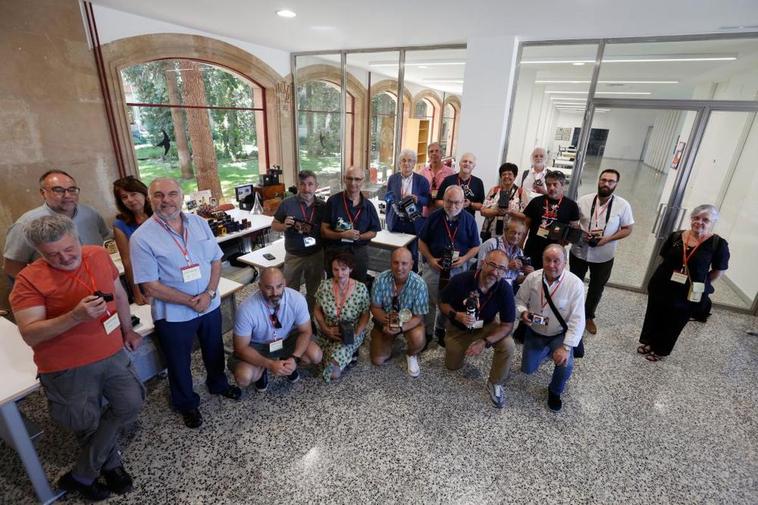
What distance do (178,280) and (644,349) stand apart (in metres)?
4.07

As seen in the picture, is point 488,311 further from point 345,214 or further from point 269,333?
point 269,333

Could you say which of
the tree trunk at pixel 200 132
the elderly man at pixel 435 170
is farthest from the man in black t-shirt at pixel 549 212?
the tree trunk at pixel 200 132

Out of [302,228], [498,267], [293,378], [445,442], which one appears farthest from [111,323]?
[498,267]

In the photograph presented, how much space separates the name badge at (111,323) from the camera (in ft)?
5.70

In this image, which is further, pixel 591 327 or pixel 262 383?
pixel 591 327

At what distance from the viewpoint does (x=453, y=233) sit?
10.5ft

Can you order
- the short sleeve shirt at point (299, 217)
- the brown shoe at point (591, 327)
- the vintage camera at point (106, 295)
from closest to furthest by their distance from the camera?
the vintage camera at point (106, 295), the short sleeve shirt at point (299, 217), the brown shoe at point (591, 327)

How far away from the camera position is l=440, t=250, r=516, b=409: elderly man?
2.66 m

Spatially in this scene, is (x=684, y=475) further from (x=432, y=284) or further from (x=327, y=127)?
(x=327, y=127)

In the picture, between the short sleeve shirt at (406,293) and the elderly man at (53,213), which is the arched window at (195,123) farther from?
the short sleeve shirt at (406,293)

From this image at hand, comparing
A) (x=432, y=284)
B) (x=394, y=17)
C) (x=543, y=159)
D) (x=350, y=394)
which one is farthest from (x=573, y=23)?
(x=350, y=394)

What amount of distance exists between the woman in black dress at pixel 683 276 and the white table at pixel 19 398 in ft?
14.6

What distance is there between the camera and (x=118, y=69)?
415 cm

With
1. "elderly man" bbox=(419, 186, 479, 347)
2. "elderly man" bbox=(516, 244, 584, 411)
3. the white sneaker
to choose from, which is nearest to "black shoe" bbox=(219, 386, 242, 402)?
the white sneaker
